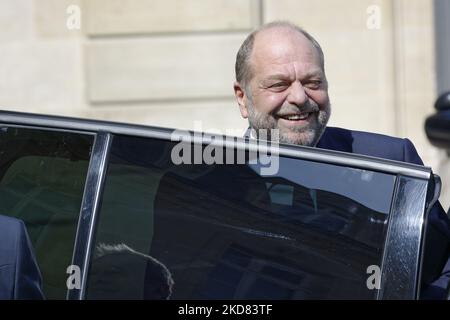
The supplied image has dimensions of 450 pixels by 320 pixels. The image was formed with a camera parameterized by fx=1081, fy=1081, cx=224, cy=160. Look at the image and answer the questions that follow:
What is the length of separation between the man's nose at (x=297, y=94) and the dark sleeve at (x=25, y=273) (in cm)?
115

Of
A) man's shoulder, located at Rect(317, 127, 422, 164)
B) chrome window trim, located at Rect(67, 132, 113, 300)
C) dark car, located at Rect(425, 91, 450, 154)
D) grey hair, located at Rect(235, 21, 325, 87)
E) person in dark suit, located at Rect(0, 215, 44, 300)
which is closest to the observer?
person in dark suit, located at Rect(0, 215, 44, 300)

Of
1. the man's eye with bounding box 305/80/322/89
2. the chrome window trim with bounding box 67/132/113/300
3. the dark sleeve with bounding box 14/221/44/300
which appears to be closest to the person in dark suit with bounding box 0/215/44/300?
the dark sleeve with bounding box 14/221/44/300

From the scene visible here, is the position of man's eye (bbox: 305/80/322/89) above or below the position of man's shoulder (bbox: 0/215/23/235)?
above

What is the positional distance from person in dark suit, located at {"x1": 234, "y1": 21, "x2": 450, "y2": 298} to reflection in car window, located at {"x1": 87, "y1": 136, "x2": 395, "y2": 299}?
2.26 ft

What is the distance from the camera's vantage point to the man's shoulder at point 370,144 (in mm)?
3699

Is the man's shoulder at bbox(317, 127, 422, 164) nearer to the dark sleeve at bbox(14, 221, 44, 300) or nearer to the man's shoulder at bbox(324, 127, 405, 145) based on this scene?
the man's shoulder at bbox(324, 127, 405, 145)

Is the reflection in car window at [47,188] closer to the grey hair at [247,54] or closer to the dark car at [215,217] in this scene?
the dark car at [215,217]

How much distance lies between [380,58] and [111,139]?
5.03 metres

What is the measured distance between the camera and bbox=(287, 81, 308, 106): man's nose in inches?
140

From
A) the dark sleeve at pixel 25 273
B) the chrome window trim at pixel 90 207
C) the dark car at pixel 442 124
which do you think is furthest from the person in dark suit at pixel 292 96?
the dark sleeve at pixel 25 273

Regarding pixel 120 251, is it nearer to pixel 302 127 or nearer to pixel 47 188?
pixel 47 188

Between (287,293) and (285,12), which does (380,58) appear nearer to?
(285,12)

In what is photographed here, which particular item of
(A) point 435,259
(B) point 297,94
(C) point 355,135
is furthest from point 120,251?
(C) point 355,135
